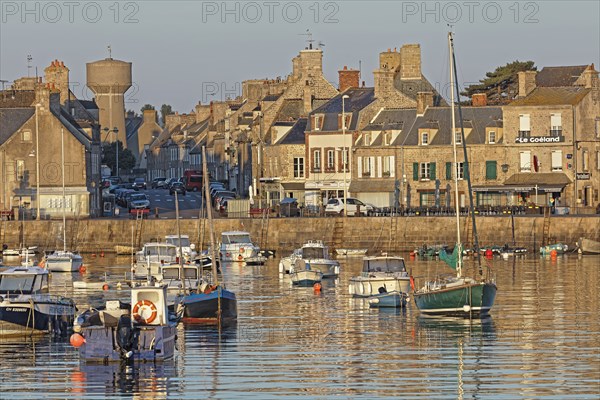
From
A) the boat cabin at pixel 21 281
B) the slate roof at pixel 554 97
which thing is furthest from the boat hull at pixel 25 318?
the slate roof at pixel 554 97

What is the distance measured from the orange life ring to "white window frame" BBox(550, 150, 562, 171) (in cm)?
5809

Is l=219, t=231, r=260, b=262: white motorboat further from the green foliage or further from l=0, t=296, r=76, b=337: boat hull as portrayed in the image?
the green foliage

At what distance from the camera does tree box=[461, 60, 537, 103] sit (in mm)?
139500

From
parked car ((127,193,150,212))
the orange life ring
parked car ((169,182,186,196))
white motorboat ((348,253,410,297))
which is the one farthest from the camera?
parked car ((169,182,186,196))

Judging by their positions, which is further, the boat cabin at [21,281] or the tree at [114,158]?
the tree at [114,158]

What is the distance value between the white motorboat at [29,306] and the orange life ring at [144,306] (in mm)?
6198

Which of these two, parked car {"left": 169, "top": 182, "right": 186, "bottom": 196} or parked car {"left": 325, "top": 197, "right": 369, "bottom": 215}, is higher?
parked car {"left": 169, "top": 182, "right": 186, "bottom": 196}

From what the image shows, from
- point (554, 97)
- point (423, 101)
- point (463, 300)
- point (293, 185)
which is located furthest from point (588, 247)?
point (463, 300)

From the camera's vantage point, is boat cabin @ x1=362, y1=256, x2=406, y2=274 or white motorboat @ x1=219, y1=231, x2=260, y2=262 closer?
boat cabin @ x1=362, y1=256, x2=406, y2=274

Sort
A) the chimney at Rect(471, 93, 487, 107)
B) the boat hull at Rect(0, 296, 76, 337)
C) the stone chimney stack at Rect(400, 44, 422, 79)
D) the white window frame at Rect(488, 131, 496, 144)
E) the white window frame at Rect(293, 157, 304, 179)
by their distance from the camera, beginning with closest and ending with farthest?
1. the boat hull at Rect(0, 296, 76, 337)
2. the white window frame at Rect(488, 131, 496, 144)
3. the chimney at Rect(471, 93, 487, 107)
4. the stone chimney stack at Rect(400, 44, 422, 79)
5. the white window frame at Rect(293, 157, 304, 179)

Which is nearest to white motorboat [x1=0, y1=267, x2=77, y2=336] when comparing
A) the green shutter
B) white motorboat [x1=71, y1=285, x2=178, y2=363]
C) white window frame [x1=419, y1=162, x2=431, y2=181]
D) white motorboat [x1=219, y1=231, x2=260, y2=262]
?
white motorboat [x1=71, y1=285, x2=178, y2=363]

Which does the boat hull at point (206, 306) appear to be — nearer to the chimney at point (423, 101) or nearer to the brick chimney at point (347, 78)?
the chimney at point (423, 101)

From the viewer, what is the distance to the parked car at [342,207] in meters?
94.6

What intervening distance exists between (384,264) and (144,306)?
18048 millimetres
